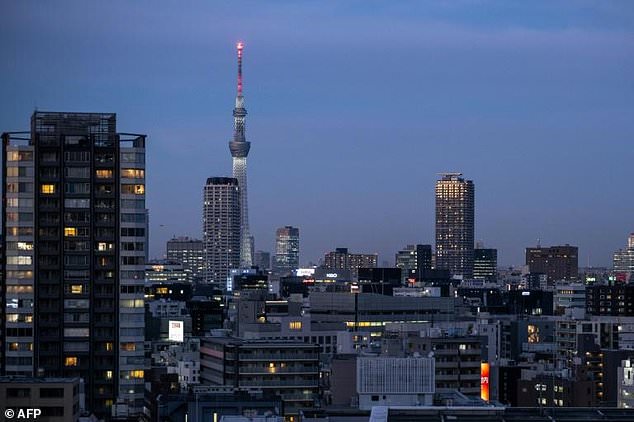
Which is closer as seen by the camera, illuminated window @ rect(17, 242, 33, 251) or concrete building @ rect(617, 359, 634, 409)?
illuminated window @ rect(17, 242, 33, 251)

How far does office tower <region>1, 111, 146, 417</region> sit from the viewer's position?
31938 mm

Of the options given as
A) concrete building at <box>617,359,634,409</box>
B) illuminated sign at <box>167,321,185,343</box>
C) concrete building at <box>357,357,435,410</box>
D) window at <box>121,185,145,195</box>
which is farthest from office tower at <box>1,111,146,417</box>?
illuminated sign at <box>167,321,185,343</box>

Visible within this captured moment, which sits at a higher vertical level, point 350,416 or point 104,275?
point 104,275

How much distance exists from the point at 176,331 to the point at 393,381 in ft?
119

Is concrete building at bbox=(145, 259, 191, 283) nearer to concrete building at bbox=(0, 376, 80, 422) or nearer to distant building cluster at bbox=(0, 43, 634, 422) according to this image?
distant building cluster at bbox=(0, 43, 634, 422)

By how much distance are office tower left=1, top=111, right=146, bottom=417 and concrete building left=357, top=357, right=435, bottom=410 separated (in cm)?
506

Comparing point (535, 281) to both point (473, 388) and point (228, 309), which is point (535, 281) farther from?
point (473, 388)

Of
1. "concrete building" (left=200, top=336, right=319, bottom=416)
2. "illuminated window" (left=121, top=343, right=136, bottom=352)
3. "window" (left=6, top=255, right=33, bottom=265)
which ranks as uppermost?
"window" (left=6, top=255, right=33, bottom=265)

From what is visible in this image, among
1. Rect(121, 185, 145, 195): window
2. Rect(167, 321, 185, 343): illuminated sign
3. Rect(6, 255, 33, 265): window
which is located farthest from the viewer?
Rect(167, 321, 185, 343): illuminated sign

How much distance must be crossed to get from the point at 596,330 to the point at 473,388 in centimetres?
1842

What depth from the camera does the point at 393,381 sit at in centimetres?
2878

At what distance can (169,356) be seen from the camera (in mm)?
50812

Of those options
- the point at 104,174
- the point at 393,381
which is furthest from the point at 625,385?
the point at 104,174

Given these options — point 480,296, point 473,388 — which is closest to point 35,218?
point 473,388
